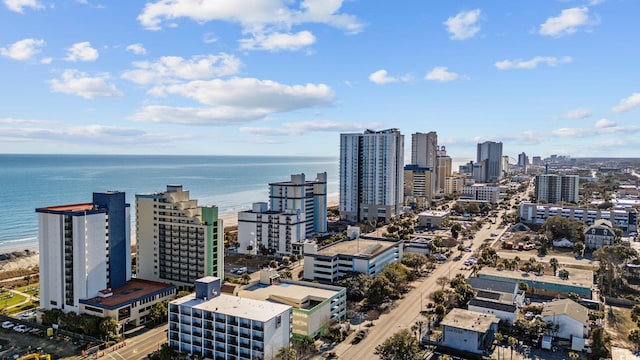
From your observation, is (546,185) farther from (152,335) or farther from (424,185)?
(152,335)

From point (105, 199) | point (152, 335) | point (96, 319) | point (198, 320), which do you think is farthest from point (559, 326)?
point (105, 199)

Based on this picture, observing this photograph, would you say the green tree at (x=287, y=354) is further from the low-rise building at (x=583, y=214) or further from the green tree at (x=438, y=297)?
the low-rise building at (x=583, y=214)

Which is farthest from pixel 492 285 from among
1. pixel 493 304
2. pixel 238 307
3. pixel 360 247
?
pixel 238 307

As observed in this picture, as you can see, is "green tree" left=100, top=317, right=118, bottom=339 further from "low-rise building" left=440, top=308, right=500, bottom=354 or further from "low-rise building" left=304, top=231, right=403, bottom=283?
"low-rise building" left=440, top=308, right=500, bottom=354

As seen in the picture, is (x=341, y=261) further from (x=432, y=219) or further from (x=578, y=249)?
(x=432, y=219)

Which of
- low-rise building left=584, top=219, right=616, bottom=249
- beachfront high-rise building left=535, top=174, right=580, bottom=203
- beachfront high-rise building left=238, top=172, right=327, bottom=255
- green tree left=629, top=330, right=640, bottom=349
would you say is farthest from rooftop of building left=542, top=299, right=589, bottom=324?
beachfront high-rise building left=535, top=174, right=580, bottom=203

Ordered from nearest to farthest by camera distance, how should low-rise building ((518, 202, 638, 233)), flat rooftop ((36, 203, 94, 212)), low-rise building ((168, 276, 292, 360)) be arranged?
low-rise building ((168, 276, 292, 360)) → flat rooftop ((36, 203, 94, 212)) → low-rise building ((518, 202, 638, 233))
